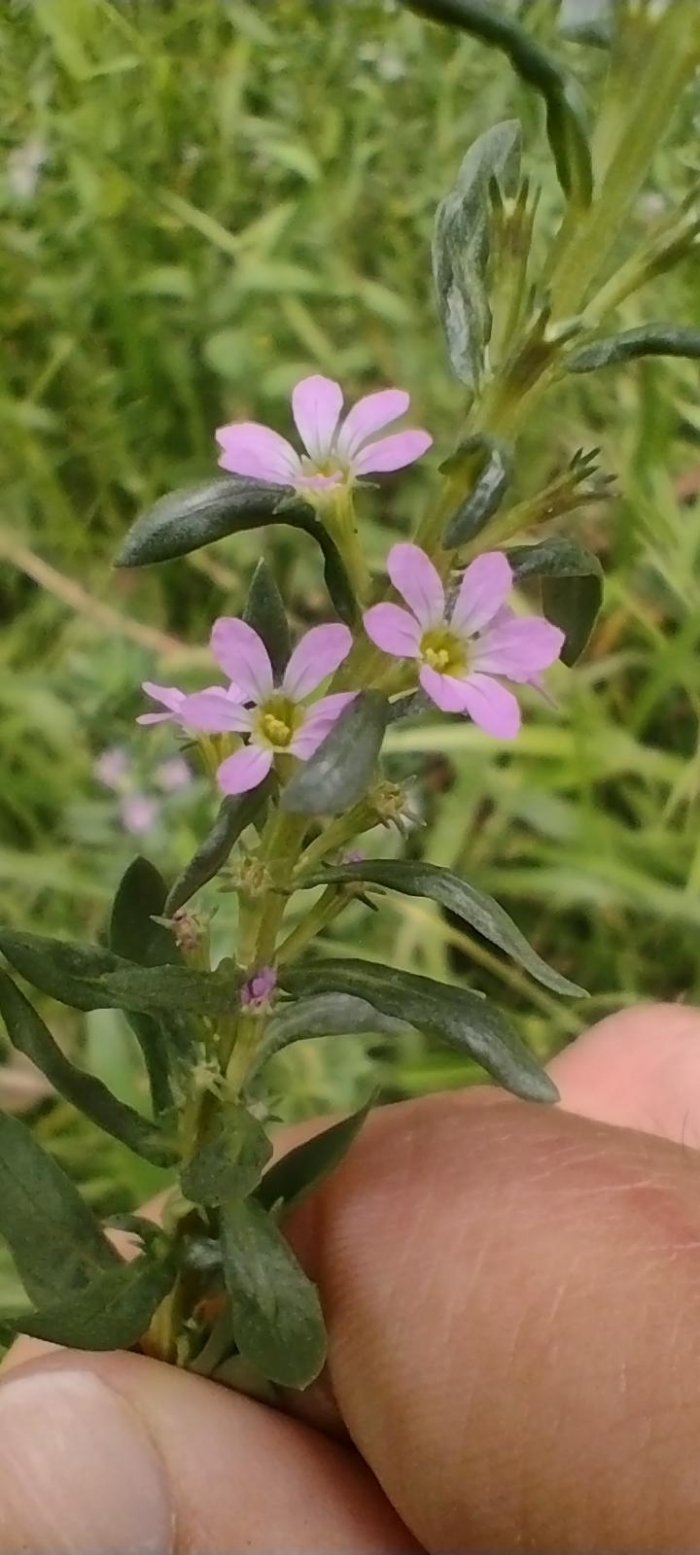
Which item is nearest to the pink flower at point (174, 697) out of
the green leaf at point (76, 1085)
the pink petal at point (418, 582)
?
the pink petal at point (418, 582)

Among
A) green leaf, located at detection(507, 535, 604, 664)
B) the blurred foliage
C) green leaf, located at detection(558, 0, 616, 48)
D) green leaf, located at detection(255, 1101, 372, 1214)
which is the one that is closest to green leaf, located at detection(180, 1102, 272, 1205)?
green leaf, located at detection(255, 1101, 372, 1214)

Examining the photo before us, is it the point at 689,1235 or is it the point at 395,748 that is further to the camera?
the point at 395,748

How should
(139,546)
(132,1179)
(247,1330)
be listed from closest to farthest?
(139,546), (247,1330), (132,1179)

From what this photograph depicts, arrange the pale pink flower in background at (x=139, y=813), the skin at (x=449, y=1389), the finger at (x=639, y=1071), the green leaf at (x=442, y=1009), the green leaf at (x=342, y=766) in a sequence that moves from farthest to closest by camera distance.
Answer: the pale pink flower in background at (x=139, y=813) < the finger at (x=639, y=1071) < the skin at (x=449, y=1389) < the green leaf at (x=442, y=1009) < the green leaf at (x=342, y=766)

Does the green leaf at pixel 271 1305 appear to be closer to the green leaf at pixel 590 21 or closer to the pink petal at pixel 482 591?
the pink petal at pixel 482 591

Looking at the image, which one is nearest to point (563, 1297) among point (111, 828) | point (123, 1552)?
point (123, 1552)

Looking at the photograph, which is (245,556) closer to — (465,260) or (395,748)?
(395,748)
